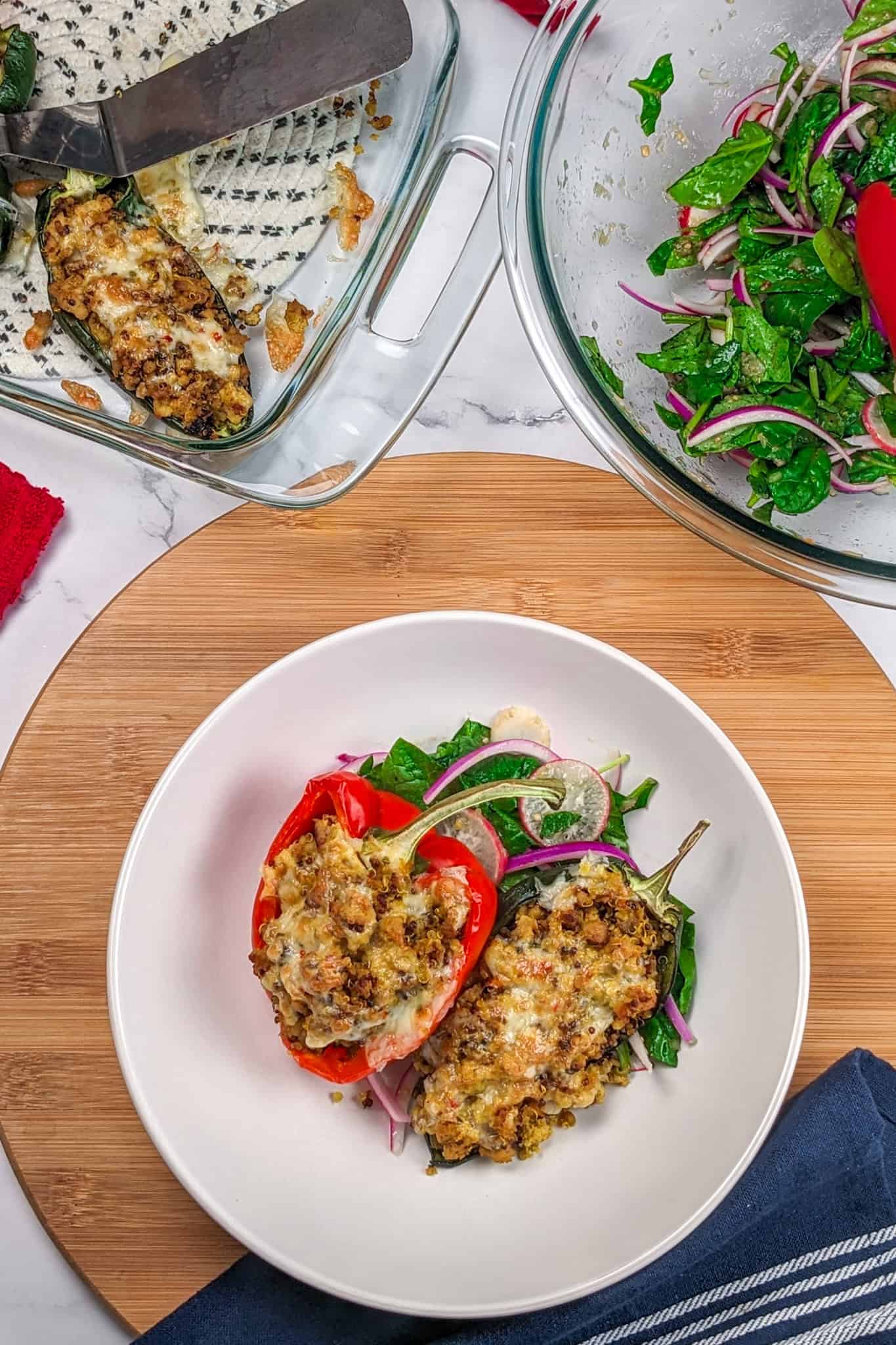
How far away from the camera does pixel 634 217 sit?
4.77 feet

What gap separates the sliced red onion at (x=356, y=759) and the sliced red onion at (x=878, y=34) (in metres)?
1.02

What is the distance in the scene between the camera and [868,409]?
135cm

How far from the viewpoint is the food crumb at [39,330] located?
5.45ft

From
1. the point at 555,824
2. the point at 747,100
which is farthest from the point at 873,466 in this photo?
the point at 555,824

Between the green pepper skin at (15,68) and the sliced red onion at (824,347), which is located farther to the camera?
the green pepper skin at (15,68)

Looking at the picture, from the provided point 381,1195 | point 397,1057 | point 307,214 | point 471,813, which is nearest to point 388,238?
point 307,214

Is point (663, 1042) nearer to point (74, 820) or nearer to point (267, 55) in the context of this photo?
point (74, 820)

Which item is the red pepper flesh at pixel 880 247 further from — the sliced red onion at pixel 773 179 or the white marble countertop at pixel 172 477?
the white marble countertop at pixel 172 477

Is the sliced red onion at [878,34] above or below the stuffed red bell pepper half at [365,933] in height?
above

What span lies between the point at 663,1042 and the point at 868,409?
0.82 metres

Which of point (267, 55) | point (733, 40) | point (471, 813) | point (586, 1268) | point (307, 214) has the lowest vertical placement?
point (586, 1268)

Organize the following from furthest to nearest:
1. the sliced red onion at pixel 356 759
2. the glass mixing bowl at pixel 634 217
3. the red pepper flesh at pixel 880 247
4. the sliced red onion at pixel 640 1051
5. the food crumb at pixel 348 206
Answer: the food crumb at pixel 348 206 < the sliced red onion at pixel 356 759 < the sliced red onion at pixel 640 1051 < the glass mixing bowl at pixel 634 217 < the red pepper flesh at pixel 880 247

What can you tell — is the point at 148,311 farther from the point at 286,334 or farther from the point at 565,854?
the point at 565,854

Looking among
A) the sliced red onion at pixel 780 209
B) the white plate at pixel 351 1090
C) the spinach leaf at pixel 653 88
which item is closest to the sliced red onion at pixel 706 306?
the sliced red onion at pixel 780 209
